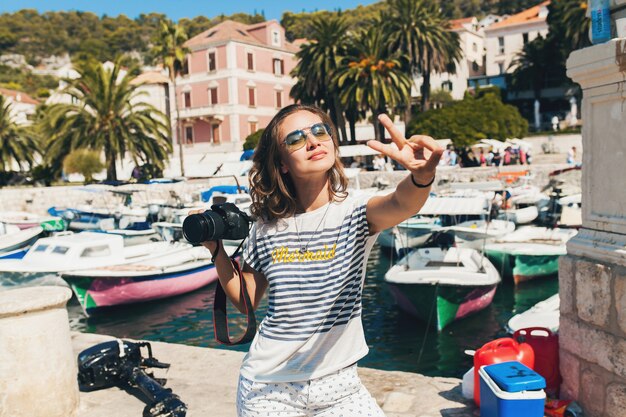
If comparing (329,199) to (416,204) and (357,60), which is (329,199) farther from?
(357,60)

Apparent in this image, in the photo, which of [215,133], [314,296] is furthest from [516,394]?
[215,133]

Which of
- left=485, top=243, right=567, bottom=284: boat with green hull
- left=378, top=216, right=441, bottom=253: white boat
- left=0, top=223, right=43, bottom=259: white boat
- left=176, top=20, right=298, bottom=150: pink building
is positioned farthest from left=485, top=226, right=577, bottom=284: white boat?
left=176, top=20, right=298, bottom=150: pink building

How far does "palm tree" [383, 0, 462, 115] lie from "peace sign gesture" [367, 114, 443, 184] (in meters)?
44.6

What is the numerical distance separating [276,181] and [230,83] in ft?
173

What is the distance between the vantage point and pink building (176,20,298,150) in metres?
53.7

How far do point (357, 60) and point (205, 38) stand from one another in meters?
18.9

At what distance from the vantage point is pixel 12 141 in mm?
37812

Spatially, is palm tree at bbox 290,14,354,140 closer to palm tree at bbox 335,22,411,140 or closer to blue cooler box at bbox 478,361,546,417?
palm tree at bbox 335,22,411,140

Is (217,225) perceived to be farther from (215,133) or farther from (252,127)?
(252,127)

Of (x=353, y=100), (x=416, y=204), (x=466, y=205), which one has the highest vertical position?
(x=353, y=100)

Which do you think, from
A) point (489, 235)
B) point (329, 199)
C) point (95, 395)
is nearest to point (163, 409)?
point (95, 395)

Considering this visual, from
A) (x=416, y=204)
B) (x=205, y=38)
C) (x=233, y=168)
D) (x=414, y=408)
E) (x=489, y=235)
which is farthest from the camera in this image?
(x=205, y=38)

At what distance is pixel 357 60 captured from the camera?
1686 inches

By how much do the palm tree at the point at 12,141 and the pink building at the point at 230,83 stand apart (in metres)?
18.0
